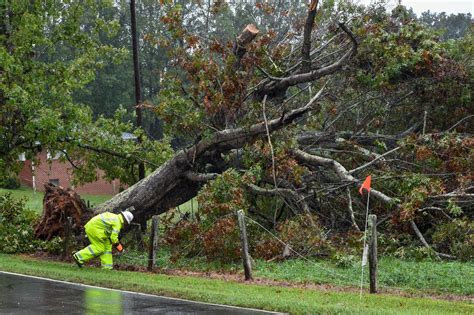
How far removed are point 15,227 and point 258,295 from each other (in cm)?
1013

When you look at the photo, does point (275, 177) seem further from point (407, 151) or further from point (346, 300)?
point (346, 300)

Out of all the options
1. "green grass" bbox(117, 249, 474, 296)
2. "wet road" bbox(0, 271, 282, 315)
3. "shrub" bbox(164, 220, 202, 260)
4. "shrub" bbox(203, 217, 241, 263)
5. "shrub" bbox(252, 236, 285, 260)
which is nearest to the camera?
"wet road" bbox(0, 271, 282, 315)

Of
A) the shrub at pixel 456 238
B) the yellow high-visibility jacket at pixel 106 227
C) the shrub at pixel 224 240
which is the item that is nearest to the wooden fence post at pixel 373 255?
the shrub at pixel 456 238

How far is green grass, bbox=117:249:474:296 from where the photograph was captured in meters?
11.9

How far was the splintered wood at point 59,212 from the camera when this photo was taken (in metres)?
17.5

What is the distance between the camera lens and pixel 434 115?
18.0 meters

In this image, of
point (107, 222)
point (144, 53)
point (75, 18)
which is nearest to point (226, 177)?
point (107, 222)

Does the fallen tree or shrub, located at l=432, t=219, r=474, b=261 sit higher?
the fallen tree

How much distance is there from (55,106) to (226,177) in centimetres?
662

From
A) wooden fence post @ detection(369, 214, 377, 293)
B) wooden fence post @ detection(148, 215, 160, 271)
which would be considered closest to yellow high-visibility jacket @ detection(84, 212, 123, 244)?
wooden fence post @ detection(148, 215, 160, 271)

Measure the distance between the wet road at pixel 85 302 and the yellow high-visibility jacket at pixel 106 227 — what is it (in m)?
2.80

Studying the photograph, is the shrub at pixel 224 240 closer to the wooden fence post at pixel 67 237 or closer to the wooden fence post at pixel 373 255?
the wooden fence post at pixel 67 237

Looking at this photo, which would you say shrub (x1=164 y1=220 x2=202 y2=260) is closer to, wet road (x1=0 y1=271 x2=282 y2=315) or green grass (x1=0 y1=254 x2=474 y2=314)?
green grass (x1=0 y1=254 x2=474 y2=314)

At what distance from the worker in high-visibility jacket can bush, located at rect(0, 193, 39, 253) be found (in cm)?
400
